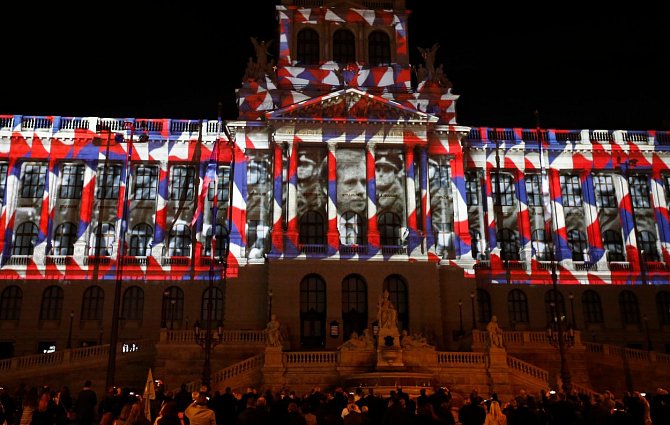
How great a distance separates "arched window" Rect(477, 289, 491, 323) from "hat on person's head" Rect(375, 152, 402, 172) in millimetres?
11491

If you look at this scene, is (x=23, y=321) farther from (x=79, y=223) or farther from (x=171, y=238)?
(x=171, y=238)

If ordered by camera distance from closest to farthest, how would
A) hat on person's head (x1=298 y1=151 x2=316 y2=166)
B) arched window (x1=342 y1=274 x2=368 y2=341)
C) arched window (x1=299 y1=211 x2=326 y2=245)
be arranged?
arched window (x1=342 y1=274 x2=368 y2=341) < arched window (x1=299 y1=211 x2=326 y2=245) < hat on person's head (x1=298 y1=151 x2=316 y2=166)

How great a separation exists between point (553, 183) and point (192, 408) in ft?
162

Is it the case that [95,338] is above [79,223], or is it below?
below

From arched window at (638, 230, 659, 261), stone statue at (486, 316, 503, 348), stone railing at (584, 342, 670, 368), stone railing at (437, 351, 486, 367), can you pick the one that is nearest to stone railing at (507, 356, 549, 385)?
stone statue at (486, 316, 503, 348)

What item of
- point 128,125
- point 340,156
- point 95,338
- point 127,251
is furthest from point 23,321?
point 340,156

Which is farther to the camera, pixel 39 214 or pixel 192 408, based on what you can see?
pixel 39 214

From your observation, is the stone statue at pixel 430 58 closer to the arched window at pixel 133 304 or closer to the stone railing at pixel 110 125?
the stone railing at pixel 110 125

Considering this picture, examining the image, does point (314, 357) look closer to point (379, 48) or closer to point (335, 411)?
point (335, 411)

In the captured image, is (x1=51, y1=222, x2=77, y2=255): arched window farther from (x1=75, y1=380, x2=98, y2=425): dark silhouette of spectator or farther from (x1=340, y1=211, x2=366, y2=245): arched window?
(x1=75, y1=380, x2=98, y2=425): dark silhouette of spectator

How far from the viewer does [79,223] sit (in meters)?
53.3

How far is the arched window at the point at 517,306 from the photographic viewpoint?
53281 mm

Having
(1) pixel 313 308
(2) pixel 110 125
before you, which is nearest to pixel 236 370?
(1) pixel 313 308

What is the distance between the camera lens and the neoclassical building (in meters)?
48.3
